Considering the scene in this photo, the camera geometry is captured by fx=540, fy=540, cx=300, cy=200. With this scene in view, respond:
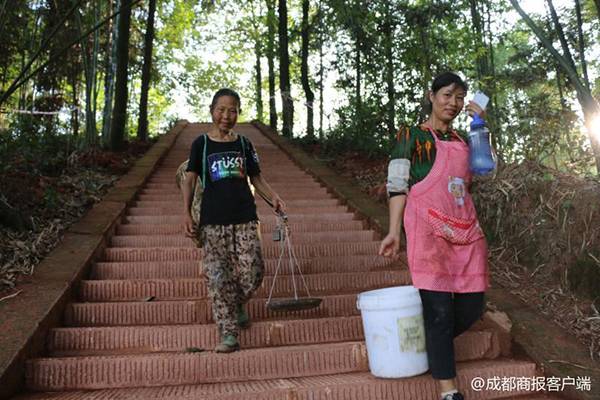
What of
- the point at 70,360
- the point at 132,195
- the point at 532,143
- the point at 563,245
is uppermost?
the point at 532,143

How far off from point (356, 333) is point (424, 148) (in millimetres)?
1474

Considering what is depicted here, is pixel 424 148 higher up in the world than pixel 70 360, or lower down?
higher up

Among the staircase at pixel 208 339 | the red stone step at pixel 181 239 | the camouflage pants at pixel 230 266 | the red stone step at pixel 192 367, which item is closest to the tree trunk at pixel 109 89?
the red stone step at pixel 181 239

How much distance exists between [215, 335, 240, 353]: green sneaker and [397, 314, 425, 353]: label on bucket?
102 centimetres

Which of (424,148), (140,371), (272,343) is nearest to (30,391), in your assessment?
A: (140,371)

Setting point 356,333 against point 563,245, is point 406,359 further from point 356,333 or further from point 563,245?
point 563,245

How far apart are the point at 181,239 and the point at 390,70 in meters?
5.07

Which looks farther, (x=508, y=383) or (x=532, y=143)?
(x=532, y=143)

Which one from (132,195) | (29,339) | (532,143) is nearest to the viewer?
(29,339)

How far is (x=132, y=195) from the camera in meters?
6.21

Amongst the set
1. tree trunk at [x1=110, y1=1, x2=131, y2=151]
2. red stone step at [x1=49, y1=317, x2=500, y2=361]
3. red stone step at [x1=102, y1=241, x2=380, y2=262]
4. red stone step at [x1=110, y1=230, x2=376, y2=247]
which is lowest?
red stone step at [x1=49, y1=317, x2=500, y2=361]

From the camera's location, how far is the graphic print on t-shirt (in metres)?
3.37

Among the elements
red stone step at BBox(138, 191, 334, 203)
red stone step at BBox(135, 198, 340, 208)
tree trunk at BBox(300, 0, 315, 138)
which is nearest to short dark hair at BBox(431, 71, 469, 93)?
red stone step at BBox(135, 198, 340, 208)

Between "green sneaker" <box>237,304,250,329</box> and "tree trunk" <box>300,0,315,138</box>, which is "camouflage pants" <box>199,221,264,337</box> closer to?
"green sneaker" <box>237,304,250,329</box>
